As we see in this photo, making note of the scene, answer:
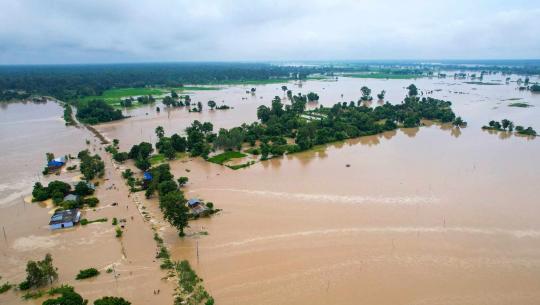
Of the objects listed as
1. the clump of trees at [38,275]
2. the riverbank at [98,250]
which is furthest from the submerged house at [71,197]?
the clump of trees at [38,275]

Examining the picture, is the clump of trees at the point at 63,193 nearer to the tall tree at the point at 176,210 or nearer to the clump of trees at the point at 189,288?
the tall tree at the point at 176,210

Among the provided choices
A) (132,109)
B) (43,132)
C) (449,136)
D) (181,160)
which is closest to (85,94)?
(132,109)

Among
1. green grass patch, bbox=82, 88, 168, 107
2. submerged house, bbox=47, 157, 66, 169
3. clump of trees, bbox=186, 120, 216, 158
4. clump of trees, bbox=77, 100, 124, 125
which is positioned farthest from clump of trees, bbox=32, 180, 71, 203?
green grass patch, bbox=82, 88, 168, 107

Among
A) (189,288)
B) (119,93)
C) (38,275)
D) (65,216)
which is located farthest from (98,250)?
(119,93)

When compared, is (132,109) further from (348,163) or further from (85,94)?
(348,163)

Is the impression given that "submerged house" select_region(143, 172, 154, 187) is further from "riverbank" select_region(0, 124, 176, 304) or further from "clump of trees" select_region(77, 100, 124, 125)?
"clump of trees" select_region(77, 100, 124, 125)

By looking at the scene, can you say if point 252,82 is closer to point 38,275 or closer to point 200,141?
point 200,141
